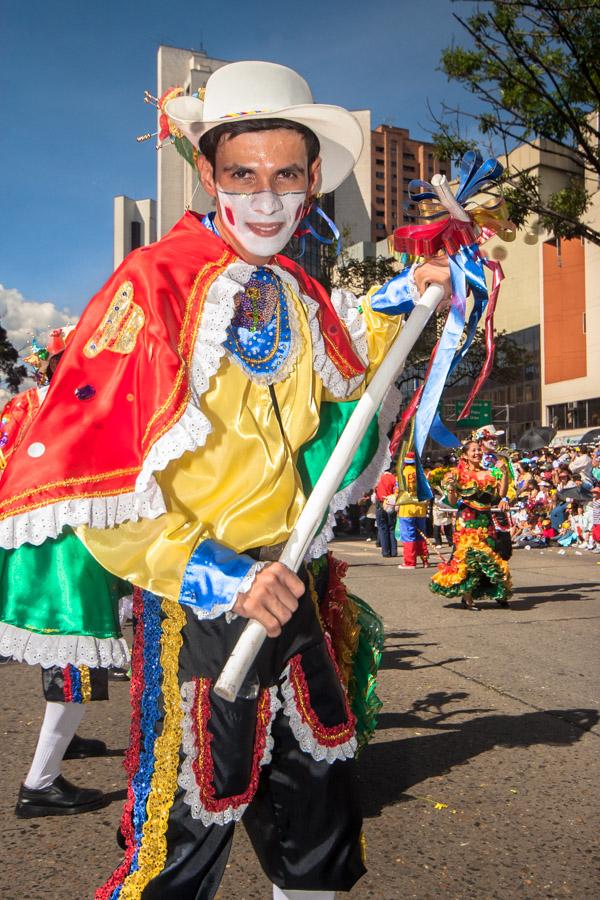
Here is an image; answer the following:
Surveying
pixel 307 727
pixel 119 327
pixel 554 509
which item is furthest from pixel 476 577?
pixel 554 509

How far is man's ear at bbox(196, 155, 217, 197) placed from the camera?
7.47 ft

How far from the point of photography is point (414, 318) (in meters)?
1.99

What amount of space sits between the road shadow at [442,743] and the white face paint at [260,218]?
2328mm

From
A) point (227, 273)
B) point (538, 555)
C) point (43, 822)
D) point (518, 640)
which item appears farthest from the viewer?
point (538, 555)

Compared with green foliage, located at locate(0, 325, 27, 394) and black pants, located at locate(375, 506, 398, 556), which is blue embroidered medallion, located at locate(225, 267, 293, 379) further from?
green foliage, located at locate(0, 325, 27, 394)

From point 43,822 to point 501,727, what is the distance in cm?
236

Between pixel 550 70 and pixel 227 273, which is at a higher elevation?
pixel 550 70

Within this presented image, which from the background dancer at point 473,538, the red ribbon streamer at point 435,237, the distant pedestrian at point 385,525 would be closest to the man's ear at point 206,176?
the red ribbon streamer at point 435,237

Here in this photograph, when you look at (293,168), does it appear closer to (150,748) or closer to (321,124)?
(321,124)

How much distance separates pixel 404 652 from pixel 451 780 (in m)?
2.53

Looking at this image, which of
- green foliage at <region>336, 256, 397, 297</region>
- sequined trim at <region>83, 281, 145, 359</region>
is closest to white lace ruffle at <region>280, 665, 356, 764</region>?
sequined trim at <region>83, 281, 145, 359</region>

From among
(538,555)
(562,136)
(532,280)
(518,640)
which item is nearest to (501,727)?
(518,640)

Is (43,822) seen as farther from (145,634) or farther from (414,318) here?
(414,318)

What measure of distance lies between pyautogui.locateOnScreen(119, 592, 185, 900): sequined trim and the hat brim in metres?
1.29
